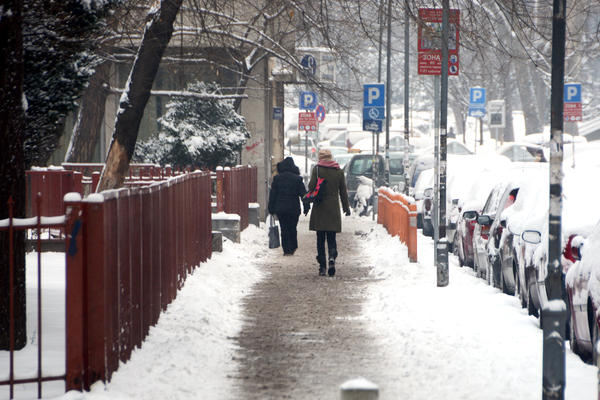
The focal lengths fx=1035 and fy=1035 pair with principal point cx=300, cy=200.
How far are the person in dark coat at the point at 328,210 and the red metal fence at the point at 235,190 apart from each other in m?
3.98

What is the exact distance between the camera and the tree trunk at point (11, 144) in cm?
781

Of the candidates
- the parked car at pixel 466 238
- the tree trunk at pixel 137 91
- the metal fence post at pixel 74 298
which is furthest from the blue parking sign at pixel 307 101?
the metal fence post at pixel 74 298

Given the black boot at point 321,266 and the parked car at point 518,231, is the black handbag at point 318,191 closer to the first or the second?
the black boot at point 321,266

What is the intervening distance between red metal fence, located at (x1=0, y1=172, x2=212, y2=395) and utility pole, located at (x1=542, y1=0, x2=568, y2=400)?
2.83m

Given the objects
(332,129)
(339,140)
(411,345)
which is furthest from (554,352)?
(332,129)

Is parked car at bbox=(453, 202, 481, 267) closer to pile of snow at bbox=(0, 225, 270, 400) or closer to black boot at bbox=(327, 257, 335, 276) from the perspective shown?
black boot at bbox=(327, 257, 335, 276)

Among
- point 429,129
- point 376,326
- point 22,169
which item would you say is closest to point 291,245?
point 376,326

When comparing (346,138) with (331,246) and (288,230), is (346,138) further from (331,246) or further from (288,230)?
(331,246)

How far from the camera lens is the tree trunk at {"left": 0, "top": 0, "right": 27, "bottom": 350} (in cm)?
781

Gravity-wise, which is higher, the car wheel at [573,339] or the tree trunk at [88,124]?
the tree trunk at [88,124]

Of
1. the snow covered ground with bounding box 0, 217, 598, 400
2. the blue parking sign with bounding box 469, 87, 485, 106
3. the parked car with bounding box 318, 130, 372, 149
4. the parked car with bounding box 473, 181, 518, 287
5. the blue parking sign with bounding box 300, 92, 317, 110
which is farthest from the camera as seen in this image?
the parked car with bounding box 318, 130, 372, 149

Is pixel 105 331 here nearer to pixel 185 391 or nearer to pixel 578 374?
pixel 185 391

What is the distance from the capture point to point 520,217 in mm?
11734

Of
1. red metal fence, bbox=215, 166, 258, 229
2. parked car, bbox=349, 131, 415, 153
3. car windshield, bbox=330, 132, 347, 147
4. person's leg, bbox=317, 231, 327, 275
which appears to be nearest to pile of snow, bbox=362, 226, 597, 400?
person's leg, bbox=317, 231, 327, 275
